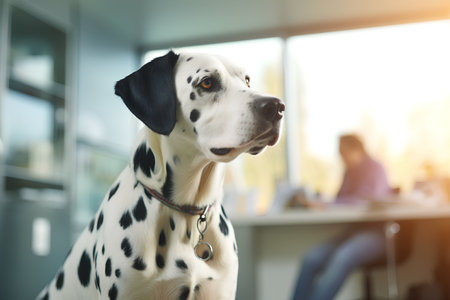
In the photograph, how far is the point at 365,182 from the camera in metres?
3.66

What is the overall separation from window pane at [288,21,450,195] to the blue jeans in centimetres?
231

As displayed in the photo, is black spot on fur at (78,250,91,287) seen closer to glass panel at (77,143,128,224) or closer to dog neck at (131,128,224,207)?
dog neck at (131,128,224,207)

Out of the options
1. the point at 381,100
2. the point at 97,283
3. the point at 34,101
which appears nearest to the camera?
the point at 97,283

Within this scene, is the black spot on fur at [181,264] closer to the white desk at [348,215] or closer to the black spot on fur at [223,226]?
the black spot on fur at [223,226]

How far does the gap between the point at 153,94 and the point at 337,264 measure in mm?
2388

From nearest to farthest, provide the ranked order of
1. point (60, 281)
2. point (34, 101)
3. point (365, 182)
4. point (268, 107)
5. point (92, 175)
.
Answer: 1. point (268, 107)
2. point (60, 281)
3. point (365, 182)
4. point (34, 101)
5. point (92, 175)

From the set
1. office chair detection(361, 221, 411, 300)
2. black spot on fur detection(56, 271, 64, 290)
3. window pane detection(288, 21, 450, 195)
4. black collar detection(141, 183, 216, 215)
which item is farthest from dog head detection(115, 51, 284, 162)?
window pane detection(288, 21, 450, 195)

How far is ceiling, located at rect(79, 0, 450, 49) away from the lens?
556 centimetres

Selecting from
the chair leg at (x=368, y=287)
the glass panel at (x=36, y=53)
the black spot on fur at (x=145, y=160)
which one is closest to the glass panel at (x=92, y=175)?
the glass panel at (x=36, y=53)

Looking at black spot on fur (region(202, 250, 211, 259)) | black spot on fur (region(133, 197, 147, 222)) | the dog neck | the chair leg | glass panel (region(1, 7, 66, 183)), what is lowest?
the chair leg

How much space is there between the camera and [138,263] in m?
1.03

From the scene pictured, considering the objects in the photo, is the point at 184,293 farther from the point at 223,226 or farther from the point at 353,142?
the point at 353,142

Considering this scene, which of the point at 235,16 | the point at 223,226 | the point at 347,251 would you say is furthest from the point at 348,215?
the point at 235,16

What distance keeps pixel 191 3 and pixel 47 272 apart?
2932 millimetres
